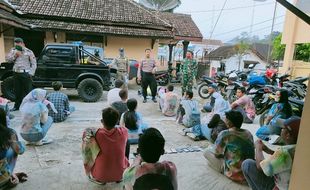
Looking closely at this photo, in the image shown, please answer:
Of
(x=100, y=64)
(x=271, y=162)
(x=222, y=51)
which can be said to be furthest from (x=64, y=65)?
(x=222, y=51)

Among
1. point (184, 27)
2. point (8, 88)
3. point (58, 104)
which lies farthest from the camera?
point (184, 27)

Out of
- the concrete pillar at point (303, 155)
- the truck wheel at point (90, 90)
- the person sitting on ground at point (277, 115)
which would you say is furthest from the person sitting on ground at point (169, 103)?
the concrete pillar at point (303, 155)

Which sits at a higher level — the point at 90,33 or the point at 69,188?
the point at 90,33

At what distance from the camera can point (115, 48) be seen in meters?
13.1

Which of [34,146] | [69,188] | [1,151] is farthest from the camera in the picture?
[34,146]

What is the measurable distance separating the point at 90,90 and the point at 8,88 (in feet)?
6.98

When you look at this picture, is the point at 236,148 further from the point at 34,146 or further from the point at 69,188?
the point at 34,146

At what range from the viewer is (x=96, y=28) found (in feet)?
40.2

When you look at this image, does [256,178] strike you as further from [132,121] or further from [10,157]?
[10,157]

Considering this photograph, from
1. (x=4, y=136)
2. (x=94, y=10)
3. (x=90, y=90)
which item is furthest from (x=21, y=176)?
(x=94, y=10)

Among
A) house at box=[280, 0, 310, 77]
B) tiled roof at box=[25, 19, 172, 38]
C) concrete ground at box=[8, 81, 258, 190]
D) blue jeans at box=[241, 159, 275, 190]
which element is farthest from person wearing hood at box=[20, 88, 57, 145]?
house at box=[280, 0, 310, 77]

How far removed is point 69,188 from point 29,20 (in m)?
10.1

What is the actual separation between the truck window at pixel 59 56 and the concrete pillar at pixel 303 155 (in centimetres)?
743

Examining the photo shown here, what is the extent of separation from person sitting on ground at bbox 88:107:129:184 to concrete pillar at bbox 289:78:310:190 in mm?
1722
